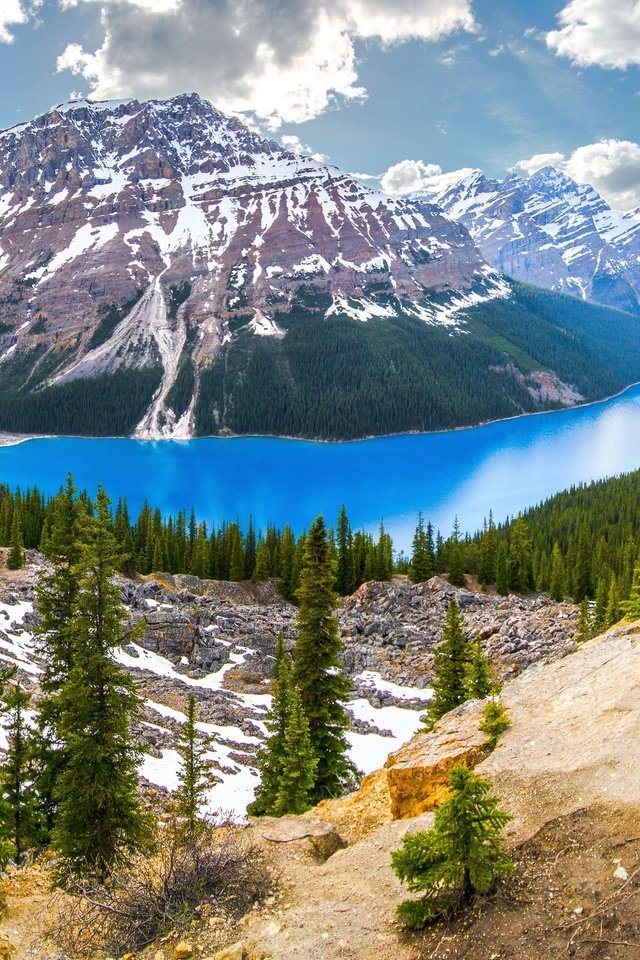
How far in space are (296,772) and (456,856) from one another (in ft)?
48.0

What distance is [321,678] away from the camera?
89.5 ft

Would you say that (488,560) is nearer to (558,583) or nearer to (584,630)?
(558,583)

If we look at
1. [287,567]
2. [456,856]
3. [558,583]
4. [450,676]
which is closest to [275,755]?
[450,676]

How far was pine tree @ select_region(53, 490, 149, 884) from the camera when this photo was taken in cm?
1568

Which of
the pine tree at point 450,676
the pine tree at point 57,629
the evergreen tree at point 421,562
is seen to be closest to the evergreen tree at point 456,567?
the evergreen tree at point 421,562

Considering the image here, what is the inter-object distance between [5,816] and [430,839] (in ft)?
43.2

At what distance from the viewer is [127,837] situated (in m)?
16.3

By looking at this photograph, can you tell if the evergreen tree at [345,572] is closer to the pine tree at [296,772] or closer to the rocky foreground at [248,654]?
the rocky foreground at [248,654]

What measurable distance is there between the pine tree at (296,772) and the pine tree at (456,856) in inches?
552

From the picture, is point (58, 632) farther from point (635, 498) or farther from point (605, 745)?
point (635, 498)

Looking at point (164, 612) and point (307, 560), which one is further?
point (164, 612)

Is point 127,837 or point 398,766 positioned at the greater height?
point 398,766

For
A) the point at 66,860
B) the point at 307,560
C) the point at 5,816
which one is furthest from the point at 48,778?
the point at 307,560

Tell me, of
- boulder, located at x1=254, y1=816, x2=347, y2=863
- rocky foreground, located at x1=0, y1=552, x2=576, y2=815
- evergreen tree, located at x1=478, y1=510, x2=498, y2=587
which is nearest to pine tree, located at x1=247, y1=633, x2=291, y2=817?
rocky foreground, located at x1=0, y1=552, x2=576, y2=815
